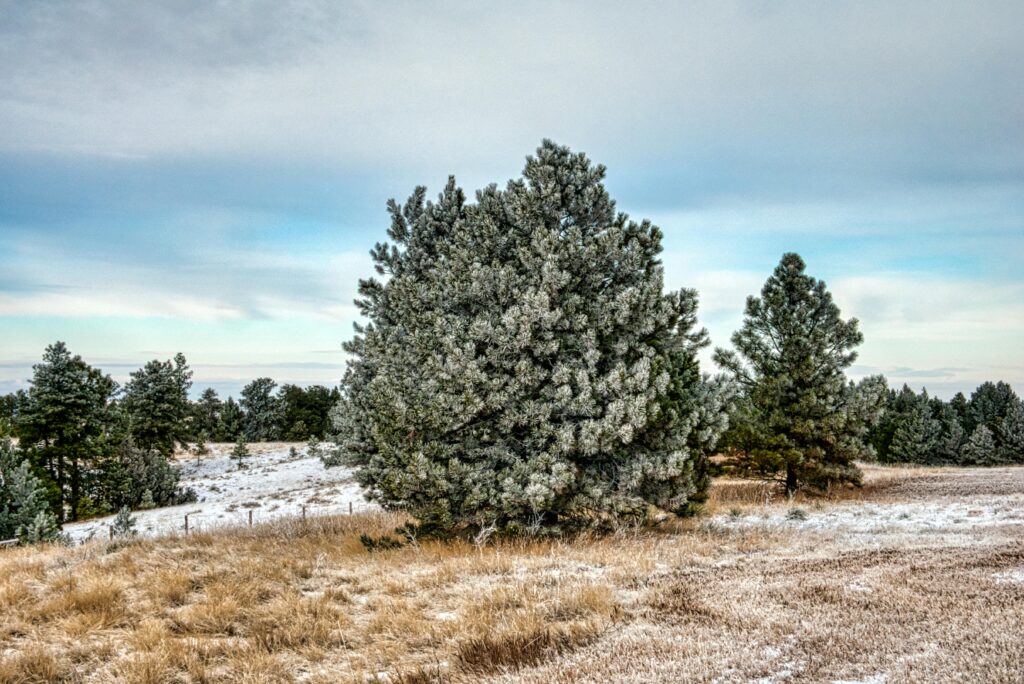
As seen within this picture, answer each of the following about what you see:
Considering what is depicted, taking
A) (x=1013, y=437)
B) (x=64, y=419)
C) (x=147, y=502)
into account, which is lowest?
(x=147, y=502)

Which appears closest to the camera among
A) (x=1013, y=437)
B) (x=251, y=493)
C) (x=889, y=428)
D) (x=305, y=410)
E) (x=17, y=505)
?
(x=17, y=505)

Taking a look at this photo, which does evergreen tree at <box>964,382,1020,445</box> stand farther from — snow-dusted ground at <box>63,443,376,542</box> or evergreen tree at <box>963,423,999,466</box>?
snow-dusted ground at <box>63,443,376,542</box>

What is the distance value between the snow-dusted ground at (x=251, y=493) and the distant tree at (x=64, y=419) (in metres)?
3.94

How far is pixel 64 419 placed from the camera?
3175 centimetres

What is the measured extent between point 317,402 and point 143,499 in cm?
4726

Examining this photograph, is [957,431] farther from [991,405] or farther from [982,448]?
[991,405]

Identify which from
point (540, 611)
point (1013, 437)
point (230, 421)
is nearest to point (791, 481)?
point (540, 611)

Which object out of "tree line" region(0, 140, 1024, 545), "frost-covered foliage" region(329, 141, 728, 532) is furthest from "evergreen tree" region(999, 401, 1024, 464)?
"frost-covered foliage" region(329, 141, 728, 532)

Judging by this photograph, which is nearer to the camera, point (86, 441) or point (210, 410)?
point (86, 441)

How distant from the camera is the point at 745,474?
870 inches

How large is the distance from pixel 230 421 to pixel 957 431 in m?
88.4

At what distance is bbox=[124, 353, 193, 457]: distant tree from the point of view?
45.1 meters

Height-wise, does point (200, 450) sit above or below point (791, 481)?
below

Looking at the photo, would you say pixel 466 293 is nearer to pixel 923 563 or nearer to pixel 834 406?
pixel 923 563
